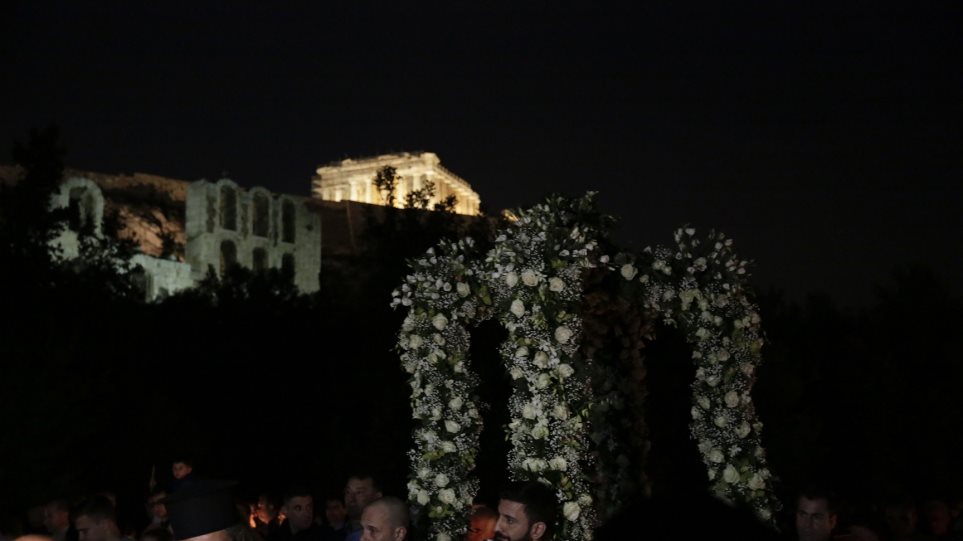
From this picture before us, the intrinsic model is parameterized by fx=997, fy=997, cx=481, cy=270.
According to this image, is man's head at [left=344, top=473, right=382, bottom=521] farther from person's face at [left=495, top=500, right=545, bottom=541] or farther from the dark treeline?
the dark treeline

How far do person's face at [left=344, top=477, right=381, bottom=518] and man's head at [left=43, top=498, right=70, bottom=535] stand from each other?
2.67 m

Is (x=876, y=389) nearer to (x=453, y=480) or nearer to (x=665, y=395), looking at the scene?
(x=665, y=395)

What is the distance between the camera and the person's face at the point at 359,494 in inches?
317

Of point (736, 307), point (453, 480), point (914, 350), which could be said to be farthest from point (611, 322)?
point (914, 350)

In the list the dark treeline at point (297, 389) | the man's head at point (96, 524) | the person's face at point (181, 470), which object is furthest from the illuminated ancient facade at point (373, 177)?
the man's head at point (96, 524)

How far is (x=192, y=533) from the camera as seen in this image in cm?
473

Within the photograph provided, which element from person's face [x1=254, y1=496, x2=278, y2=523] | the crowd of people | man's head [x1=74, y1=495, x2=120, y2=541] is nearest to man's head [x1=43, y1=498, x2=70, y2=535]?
the crowd of people

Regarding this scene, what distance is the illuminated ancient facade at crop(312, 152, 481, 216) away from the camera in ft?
378

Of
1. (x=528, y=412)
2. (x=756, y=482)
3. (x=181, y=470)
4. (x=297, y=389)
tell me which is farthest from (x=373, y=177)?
(x=528, y=412)

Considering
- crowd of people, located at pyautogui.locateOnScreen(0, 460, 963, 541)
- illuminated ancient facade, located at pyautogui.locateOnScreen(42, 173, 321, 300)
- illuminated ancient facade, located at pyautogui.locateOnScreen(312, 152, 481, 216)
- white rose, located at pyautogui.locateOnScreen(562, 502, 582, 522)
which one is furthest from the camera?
illuminated ancient facade, located at pyautogui.locateOnScreen(312, 152, 481, 216)

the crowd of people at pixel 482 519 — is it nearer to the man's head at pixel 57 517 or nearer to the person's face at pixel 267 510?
the man's head at pixel 57 517

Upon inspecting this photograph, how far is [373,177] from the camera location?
114 m

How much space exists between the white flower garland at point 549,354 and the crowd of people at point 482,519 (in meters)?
0.73

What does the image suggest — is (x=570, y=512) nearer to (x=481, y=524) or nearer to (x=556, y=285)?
(x=481, y=524)
